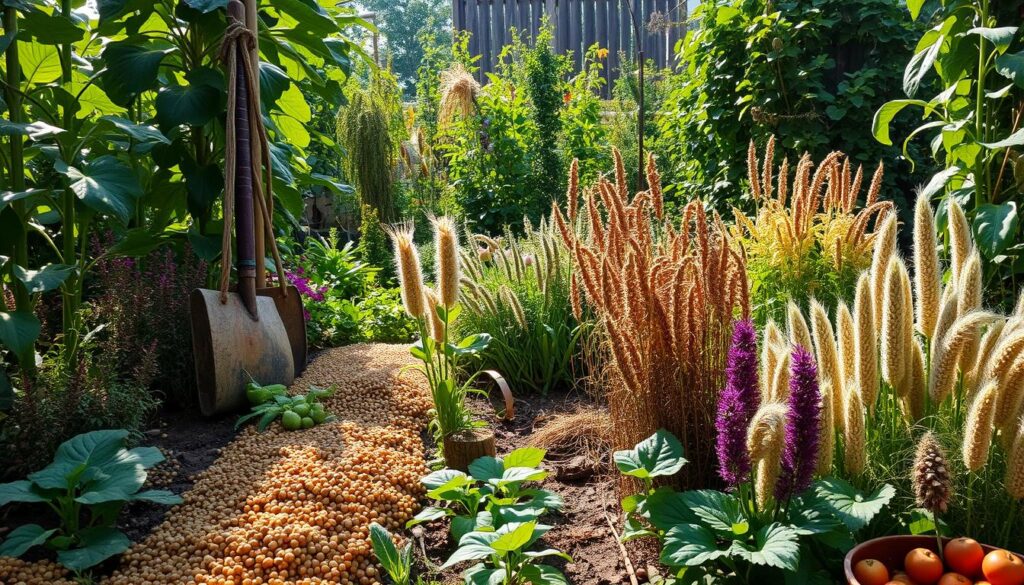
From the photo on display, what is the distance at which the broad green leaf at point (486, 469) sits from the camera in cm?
206

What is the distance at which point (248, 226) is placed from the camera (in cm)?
295

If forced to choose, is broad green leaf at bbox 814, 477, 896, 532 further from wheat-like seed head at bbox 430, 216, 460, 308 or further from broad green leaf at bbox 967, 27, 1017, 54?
broad green leaf at bbox 967, 27, 1017, 54

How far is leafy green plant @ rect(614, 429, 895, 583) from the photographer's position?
4.80ft

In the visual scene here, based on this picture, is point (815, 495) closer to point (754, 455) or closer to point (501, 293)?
point (754, 455)

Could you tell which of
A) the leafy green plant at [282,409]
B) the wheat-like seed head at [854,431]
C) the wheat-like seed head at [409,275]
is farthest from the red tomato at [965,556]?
the leafy green plant at [282,409]

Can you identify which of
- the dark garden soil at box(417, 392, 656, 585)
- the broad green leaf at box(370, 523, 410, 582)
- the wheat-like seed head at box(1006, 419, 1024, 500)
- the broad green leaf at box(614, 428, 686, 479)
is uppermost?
the wheat-like seed head at box(1006, 419, 1024, 500)

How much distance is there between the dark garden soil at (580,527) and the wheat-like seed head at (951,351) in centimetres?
87

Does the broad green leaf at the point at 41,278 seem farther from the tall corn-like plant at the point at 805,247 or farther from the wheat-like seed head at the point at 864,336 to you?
the tall corn-like plant at the point at 805,247

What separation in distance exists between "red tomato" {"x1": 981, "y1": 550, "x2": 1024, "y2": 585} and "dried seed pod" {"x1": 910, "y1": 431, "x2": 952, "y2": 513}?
15 cm

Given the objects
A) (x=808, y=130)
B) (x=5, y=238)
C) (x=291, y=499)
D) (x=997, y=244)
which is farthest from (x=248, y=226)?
(x=808, y=130)

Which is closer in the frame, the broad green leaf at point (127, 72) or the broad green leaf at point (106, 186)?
the broad green leaf at point (106, 186)

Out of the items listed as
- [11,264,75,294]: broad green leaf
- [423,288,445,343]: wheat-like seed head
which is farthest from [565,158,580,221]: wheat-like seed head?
[11,264,75,294]: broad green leaf

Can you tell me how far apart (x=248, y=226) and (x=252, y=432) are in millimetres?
807

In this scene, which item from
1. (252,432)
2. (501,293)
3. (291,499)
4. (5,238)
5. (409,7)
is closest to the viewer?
(291,499)
